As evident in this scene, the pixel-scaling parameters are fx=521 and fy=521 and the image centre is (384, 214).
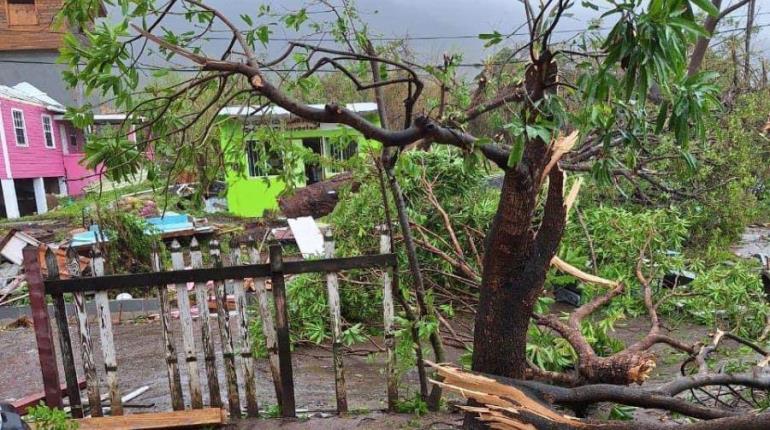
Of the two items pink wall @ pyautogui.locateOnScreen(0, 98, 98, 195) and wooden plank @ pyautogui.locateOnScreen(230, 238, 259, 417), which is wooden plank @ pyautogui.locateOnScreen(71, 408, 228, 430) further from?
pink wall @ pyautogui.locateOnScreen(0, 98, 98, 195)

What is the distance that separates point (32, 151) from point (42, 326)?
858 inches

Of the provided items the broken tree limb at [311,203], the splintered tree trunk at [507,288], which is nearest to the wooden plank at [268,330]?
the splintered tree trunk at [507,288]

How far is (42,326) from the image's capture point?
3197 mm

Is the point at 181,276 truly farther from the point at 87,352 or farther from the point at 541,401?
the point at 541,401

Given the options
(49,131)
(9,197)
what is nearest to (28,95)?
(49,131)

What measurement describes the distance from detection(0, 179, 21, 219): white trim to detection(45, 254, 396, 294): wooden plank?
2014cm

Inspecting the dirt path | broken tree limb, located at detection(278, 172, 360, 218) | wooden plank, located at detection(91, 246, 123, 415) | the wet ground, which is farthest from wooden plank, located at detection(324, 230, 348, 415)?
broken tree limb, located at detection(278, 172, 360, 218)

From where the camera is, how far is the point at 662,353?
502 cm

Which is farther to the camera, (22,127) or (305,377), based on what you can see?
(22,127)

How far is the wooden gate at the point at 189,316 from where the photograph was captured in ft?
10.5

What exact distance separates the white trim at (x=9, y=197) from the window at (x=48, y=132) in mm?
3114

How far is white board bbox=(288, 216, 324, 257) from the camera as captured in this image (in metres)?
10.1

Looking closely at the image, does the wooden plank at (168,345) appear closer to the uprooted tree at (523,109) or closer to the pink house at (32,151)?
the uprooted tree at (523,109)

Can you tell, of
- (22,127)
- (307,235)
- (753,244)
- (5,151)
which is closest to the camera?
(753,244)
